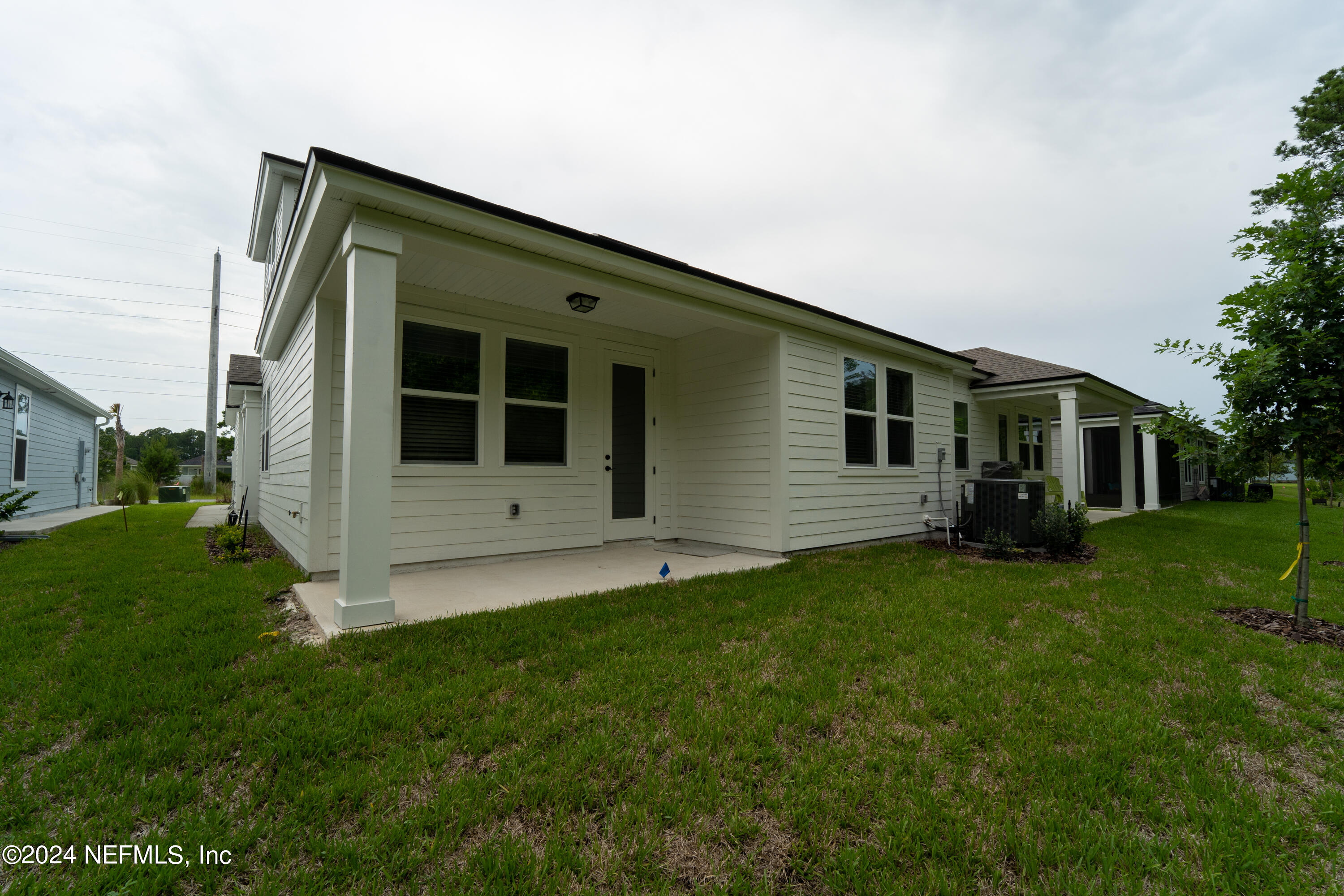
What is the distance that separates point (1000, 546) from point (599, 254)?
226 inches

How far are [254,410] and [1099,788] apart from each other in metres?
14.5

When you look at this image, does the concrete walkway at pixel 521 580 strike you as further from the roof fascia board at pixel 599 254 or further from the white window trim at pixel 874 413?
the roof fascia board at pixel 599 254

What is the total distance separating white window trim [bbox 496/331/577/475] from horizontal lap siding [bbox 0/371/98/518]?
1021cm

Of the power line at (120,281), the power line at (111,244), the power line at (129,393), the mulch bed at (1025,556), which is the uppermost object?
the power line at (111,244)

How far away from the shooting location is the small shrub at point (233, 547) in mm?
6078

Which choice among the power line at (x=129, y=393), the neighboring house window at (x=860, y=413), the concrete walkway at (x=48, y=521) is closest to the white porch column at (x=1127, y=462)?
the neighboring house window at (x=860, y=413)

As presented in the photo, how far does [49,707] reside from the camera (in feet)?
7.72

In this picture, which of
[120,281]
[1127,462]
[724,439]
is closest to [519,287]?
[724,439]

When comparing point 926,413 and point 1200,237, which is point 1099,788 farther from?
point 1200,237

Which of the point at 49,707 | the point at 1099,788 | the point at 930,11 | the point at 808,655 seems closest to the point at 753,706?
the point at 808,655

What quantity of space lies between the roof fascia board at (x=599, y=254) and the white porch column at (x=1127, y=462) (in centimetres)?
825

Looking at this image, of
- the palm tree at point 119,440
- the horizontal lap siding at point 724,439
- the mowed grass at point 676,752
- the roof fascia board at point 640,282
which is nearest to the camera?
the mowed grass at point 676,752

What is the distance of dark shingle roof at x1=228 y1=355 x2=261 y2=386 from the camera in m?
11.7

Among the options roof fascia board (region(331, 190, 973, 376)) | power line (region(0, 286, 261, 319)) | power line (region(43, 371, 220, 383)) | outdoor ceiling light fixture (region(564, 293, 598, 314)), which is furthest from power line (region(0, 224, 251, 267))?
roof fascia board (region(331, 190, 973, 376))
